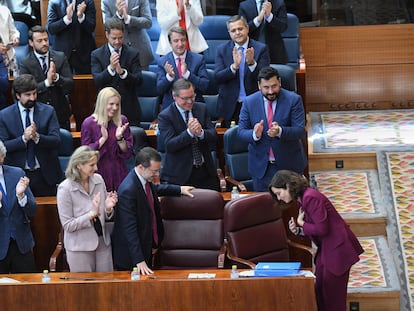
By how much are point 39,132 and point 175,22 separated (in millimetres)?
1807

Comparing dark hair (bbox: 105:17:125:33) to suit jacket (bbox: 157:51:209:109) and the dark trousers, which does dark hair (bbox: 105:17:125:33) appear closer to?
suit jacket (bbox: 157:51:209:109)

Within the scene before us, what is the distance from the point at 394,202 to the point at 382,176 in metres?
0.32

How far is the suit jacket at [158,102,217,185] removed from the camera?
648 cm

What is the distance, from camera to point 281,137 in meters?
6.34

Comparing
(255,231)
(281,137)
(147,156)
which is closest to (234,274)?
(255,231)

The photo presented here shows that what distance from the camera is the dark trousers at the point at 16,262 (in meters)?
5.84

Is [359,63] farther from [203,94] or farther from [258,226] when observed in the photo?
[258,226]

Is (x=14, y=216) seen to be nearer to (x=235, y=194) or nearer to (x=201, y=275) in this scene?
(x=201, y=275)

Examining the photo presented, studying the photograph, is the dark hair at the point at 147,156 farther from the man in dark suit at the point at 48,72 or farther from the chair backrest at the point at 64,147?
the man in dark suit at the point at 48,72

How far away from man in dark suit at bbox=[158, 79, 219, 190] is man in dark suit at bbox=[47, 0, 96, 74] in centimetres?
172

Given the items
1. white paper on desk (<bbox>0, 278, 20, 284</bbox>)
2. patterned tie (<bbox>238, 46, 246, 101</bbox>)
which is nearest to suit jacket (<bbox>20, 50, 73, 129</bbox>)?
patterned tie (<bbox>238, 46, 246, 101</bbox>)

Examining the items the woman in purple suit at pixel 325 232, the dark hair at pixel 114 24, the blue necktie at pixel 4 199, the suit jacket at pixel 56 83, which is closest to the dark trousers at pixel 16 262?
the blue necktie at pixel 4 199

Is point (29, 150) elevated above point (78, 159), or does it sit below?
below

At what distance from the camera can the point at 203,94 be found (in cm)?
786
